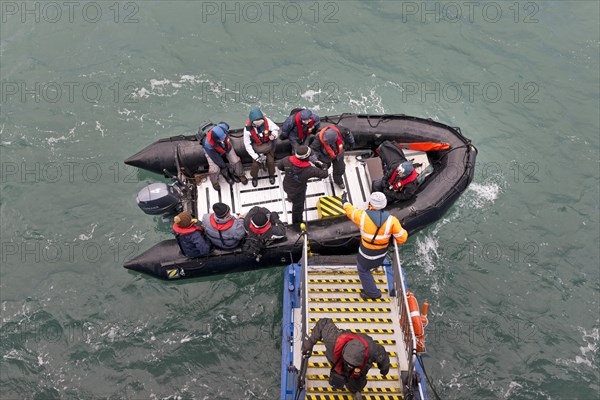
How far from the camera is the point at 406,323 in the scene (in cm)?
501

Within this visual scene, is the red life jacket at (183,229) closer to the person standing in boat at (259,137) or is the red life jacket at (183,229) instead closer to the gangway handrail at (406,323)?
the person standing in boat at (259,137)

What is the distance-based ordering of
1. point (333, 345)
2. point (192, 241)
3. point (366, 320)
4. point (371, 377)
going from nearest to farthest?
1. point (333, 345)
2. point (371, 377)
3. point (366, 320)
4. point (192, 241)

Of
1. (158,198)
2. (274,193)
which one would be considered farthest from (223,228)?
(274,193)

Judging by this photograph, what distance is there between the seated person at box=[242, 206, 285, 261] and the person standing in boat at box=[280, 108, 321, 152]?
4.06ft

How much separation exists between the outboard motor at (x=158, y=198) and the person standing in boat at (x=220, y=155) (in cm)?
76

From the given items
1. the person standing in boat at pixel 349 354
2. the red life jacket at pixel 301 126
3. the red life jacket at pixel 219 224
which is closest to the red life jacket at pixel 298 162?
the red life jacket at pixel 301 126

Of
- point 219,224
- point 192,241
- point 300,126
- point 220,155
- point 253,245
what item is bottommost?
point 253,245

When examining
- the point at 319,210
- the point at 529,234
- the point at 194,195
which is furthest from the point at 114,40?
the point at 529,234

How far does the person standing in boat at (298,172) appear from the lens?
5.66 m

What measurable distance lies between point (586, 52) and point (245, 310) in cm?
1005

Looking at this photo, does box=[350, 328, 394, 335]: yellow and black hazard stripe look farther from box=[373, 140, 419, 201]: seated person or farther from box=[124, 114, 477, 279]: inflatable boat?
box=[373, 140, 419, 201]: seated person

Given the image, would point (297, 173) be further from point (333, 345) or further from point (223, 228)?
point (333, 345)

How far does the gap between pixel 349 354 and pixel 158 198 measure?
3.67 meters

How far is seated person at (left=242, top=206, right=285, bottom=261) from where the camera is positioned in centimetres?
580
